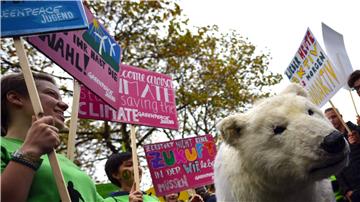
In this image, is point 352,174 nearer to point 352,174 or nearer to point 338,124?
point 352,174

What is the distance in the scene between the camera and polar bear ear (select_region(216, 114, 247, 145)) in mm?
3576

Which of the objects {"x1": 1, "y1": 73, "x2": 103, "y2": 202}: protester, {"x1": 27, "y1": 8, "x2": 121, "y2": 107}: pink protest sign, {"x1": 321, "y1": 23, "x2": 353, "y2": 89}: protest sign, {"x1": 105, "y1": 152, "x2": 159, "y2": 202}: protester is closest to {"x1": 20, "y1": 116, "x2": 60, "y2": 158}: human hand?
{"x1": 1, "y1": 73, "x2": 103, "y2": 202}: protester

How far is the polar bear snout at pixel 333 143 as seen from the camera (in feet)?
9.78

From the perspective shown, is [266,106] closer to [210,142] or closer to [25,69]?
[25,69]

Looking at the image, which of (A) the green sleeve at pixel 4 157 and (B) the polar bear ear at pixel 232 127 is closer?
(A) the green sleeve at pixel 4 157

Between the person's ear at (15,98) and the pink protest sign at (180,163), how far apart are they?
372 cm

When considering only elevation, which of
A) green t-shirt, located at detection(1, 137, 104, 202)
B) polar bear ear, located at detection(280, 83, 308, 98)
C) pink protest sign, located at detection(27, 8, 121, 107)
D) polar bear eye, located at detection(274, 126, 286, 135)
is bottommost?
green t-shirt, located at detection(1, 137, 104, 202)

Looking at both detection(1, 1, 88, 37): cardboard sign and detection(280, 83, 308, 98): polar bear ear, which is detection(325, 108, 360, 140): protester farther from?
detection(1, 1, 88, 37): cardboard sign

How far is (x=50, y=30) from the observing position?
8.70ft

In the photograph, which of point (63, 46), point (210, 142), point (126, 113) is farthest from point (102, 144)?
point (63, 46)

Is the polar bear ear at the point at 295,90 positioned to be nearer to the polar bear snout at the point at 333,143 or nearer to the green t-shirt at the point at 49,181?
the polar bear snout at the point at 333,143

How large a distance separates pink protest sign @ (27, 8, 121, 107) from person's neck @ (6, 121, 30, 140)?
0.79 m

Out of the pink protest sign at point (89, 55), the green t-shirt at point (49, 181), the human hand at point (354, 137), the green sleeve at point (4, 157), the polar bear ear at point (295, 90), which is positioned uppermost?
the pink protest sign at point (89, 55)

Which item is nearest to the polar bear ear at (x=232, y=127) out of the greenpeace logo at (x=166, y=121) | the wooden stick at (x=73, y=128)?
the wooden stick at (x=73, y=128)
